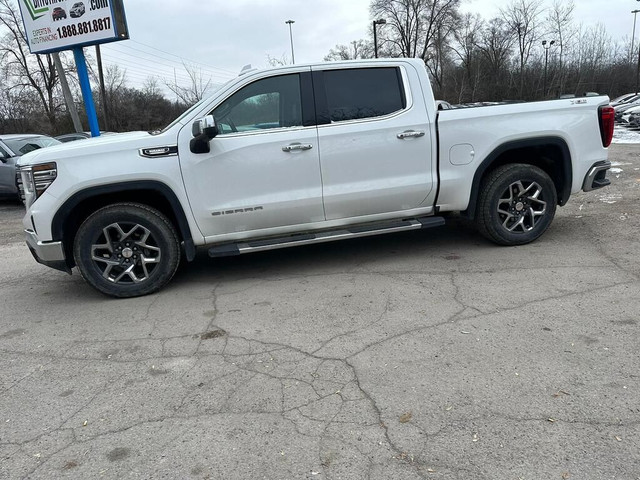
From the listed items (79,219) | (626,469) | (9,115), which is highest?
(9,115)

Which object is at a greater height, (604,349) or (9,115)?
(9,115)

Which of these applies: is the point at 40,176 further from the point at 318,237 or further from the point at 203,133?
the point at 318,237

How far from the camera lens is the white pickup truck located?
454 cm

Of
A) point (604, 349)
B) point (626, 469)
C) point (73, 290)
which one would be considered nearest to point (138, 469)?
point (626, 469)

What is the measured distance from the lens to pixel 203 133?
441 centimetres

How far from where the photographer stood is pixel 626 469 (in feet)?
7.28

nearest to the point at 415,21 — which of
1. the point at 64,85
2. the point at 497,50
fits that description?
the point at 497,50

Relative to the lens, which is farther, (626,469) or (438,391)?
(438,391)

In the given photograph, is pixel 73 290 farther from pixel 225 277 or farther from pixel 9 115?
pixel 9 115

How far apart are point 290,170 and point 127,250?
1.75 metres

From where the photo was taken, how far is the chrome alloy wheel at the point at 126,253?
466 cm

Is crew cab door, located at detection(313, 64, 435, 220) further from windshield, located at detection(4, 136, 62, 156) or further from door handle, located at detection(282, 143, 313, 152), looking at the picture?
windshield, located at detection(4, 136, 62, 156)

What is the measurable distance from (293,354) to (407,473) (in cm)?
133

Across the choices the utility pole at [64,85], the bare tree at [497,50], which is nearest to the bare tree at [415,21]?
the bare tree at [497,50]
